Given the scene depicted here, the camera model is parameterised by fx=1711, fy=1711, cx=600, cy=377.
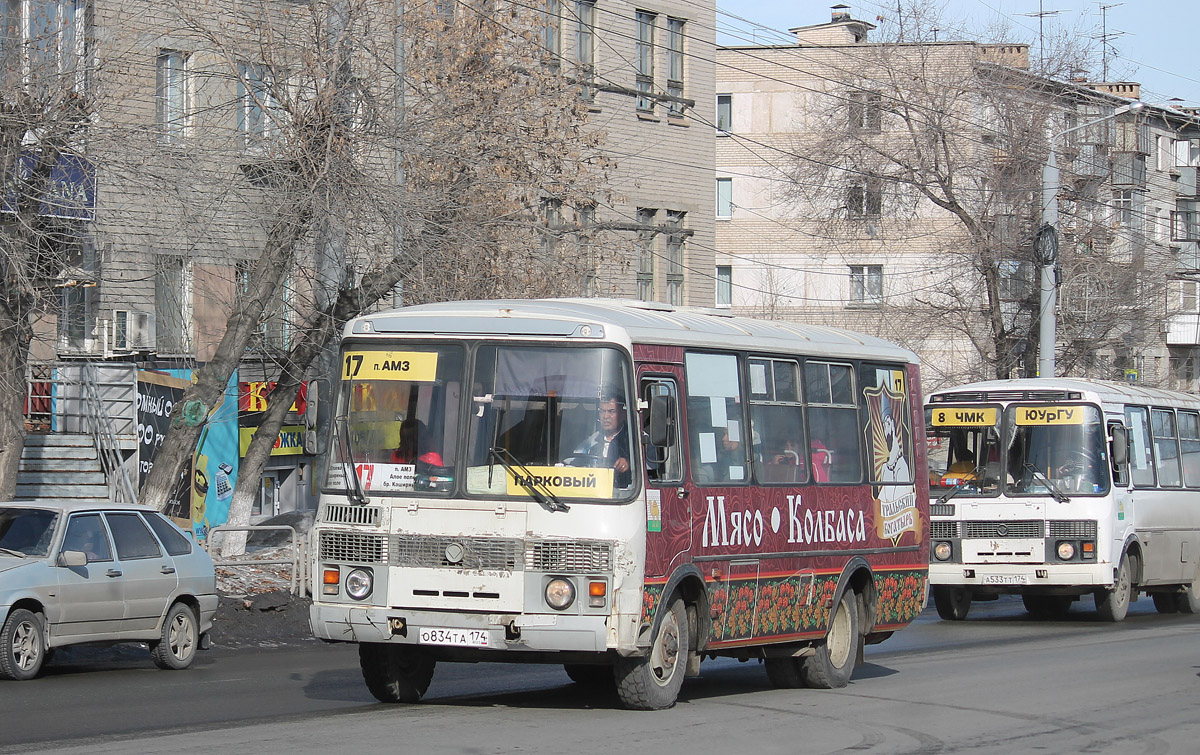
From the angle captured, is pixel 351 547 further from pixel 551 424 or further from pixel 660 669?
pixel 660 669

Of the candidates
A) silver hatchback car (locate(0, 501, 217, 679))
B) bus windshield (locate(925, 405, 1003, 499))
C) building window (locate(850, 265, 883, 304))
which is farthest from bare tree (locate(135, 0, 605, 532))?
building window (locate(850, 265, 883, 304))

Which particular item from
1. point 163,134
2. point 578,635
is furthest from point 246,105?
point 578,635

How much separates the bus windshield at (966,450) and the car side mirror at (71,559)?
1094 centimetres

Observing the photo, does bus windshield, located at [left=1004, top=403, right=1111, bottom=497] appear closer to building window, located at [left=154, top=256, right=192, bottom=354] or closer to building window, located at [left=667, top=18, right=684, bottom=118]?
building window, located at [left=154, top=256, right=192, bottom=354]

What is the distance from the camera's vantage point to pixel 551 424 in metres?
11.0

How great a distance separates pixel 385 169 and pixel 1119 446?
9731 millimetres

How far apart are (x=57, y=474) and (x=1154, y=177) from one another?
182 feet

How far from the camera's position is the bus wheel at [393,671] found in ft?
38.8

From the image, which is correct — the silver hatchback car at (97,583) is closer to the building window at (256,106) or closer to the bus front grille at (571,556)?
the bus front grille at (571,556)

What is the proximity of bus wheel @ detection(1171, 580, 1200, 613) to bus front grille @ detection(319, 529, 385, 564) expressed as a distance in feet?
55.4

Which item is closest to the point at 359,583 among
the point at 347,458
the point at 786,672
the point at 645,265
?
the point at 347,458

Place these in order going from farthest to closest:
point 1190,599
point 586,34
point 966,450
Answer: point 586,34
point 1190,599
point 966,450

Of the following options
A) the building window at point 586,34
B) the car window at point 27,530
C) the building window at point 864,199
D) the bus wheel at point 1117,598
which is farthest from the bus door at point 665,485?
the building window at point 864,199

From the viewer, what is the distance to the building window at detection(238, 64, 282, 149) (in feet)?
65.5
